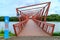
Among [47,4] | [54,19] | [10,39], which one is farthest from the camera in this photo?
[54,19]

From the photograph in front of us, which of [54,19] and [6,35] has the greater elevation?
[6,35]

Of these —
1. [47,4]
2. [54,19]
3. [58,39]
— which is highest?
[47,4]

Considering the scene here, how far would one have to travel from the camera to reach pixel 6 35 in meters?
7.93

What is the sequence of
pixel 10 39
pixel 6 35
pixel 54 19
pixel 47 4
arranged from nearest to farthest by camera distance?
pixel 6 35 < pixel 10 39 < pixel 47 4 < pixel 54 19

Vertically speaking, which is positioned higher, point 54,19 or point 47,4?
point 47,4

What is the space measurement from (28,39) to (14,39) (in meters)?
0.56

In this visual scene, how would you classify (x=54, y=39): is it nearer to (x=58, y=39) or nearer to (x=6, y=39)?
(x=58, y=39)

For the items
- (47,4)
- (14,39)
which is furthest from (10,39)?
(47,4)

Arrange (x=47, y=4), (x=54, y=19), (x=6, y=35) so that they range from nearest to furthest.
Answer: (x=6, y=35) → (x=47, y=4) → (x=54, y=19)

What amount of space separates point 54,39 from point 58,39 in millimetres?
208

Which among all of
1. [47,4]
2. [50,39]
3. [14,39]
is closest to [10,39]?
[14,39]

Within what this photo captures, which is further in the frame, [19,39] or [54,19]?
[54,19]

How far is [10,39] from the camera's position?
350 inches

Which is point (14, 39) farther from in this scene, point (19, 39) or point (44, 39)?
point (44, 39)
